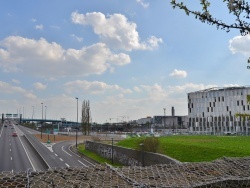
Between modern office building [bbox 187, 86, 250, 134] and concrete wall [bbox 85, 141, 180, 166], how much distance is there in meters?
60.4

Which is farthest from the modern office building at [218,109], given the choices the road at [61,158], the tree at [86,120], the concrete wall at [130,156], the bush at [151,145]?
the bush at [151,145]

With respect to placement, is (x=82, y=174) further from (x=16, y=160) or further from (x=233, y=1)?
(x=16, y=160)

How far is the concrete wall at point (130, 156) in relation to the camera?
31.4 metres

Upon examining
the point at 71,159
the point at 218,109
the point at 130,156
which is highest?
the point at 218,109

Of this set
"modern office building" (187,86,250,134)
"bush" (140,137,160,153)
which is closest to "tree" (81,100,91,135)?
"modern office building" (187,86,250,134)

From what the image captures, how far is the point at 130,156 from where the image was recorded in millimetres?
39781

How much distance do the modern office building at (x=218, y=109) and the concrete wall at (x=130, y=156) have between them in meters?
60.4

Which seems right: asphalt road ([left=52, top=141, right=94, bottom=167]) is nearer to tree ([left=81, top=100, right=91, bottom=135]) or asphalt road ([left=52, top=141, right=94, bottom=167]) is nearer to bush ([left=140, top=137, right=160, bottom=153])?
bush ([left=140, top=137, right=160, bottom=153])

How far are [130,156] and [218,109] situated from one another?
78905 mm

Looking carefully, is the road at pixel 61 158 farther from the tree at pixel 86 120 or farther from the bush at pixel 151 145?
the tree at pixel 86 120

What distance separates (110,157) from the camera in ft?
155

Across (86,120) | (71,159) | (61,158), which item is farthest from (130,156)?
(86,120)

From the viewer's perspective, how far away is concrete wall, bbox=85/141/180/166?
31434 millimetres

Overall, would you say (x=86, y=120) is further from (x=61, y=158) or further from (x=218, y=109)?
(x=61, y=158)
